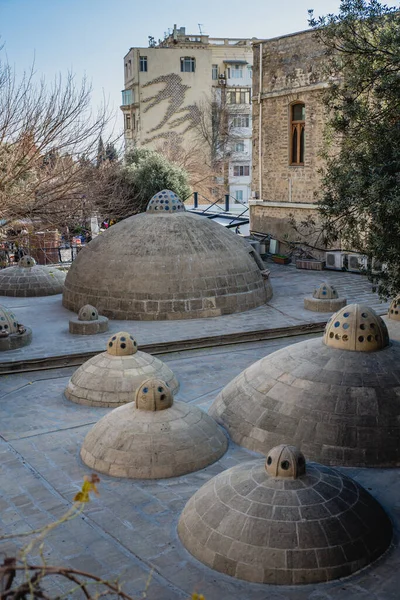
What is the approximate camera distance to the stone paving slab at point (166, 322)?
19.0 meters

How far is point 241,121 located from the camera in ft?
193

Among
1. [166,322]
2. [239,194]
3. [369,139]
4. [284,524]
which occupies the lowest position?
[166,322]

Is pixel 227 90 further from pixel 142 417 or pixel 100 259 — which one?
pixel 142 417

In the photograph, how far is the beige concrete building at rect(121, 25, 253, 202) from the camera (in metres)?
53.2

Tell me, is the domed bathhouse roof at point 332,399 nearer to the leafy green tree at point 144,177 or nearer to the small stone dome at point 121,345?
the small stone dome at point 121,345

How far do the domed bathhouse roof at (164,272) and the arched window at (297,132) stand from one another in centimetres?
999

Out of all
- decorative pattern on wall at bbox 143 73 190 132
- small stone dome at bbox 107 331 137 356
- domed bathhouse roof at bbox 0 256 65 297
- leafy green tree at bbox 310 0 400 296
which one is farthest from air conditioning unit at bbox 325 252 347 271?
decorative pattern on wall at bbox 143 73 190 132

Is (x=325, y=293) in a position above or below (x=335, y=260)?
below

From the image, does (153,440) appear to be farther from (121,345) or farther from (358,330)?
(121,345)

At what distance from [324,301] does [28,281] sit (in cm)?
1121

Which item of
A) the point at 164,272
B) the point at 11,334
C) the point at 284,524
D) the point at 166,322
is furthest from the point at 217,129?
the point at 284,524

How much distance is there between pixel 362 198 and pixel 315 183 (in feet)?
66.2

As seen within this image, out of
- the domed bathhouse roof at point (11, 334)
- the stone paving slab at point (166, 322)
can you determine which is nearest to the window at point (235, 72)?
the stone paving slab at point (166, 322)

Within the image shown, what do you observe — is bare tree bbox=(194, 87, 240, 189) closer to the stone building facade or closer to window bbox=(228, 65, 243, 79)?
window bbox=(228, 65, 243, 79)
